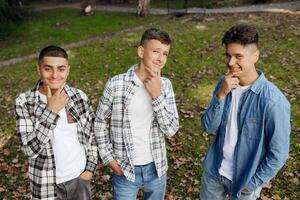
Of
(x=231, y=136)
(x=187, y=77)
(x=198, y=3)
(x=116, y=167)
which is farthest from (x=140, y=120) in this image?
(x=198, y=3)

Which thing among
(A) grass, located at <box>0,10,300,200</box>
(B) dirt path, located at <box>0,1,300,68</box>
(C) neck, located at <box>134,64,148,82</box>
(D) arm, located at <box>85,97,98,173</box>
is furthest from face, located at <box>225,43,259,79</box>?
(B) dirt path, located at <box>0,1,300,68</box>

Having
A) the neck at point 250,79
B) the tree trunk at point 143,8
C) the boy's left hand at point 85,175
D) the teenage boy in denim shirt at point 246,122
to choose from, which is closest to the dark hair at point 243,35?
the teenage boy in denim shirt at point 246,122

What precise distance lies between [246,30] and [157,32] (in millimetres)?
885

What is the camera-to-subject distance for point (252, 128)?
3236 mm

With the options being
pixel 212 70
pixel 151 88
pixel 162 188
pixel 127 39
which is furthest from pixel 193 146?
pixel 127 39

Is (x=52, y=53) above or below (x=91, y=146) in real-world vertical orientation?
above

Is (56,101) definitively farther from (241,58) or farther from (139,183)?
(241,58)

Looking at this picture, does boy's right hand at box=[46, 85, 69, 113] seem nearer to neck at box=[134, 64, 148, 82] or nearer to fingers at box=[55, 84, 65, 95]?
fingers at box=[55, 84, 65, 95]

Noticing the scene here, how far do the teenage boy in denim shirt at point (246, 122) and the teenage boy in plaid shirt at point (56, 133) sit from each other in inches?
52.6

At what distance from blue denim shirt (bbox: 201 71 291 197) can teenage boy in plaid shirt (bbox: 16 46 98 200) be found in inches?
52.6

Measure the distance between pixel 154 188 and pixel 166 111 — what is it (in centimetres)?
92

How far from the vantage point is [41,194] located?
11.3 ft

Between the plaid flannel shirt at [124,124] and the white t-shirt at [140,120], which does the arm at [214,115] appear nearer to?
the plaid flannel shirt at [124,124]

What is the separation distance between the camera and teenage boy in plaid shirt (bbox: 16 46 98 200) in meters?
3.25
